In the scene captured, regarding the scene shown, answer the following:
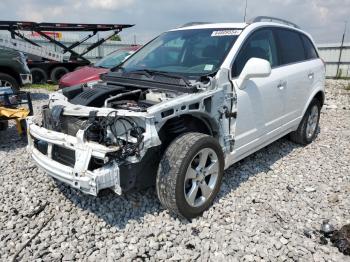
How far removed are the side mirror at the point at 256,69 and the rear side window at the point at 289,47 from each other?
1.14m

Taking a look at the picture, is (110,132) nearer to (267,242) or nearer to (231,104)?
(231,104)

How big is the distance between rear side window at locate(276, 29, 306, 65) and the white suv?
0.09 feet

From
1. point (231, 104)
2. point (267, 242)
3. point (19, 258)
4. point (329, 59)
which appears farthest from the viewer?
point (329, 59)

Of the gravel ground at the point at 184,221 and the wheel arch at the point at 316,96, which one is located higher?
the wheel arch at the point at 316,96

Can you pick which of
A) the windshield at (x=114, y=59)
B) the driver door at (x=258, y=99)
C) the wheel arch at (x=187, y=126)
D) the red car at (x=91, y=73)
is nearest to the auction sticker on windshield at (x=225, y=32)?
the driver door at (x=258, y=99)

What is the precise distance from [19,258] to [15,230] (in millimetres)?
415

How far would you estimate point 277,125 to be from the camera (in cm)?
428

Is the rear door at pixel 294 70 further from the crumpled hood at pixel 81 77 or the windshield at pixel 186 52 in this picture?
the crumpled hood at pixel 81 77

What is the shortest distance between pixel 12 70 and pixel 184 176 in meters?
7.30

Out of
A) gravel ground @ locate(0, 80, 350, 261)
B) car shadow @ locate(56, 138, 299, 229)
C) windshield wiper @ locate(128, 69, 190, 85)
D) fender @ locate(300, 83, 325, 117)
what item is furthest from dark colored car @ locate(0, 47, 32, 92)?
fender @ locate(300, 83, 325, 117)

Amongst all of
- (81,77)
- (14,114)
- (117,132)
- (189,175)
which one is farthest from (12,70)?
(189,175)

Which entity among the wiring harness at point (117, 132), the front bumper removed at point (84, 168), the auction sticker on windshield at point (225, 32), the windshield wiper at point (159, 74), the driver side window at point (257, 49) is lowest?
the front bumper removed at point (84, 168)

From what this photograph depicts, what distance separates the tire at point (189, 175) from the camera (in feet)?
9.32

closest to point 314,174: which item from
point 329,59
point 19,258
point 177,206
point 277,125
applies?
point 277,125
